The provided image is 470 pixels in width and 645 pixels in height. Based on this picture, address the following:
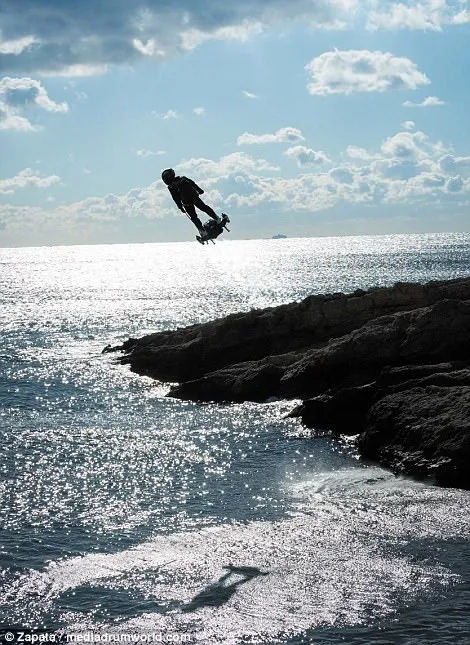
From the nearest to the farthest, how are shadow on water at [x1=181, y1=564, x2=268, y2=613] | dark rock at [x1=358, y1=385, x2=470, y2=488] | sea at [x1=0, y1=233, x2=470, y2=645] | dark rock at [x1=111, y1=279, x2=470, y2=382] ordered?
1. sea at [x1=0, y1=233, x2=470, y2=645]
2. shadow on water at [x1=181, y1=564, x2=268, y2=613]
3. dark rock at [x1=358, y1=385, x2=470, y2=488]
4. dark rock at [x1=111, y1=279, x2=470, y2=382]

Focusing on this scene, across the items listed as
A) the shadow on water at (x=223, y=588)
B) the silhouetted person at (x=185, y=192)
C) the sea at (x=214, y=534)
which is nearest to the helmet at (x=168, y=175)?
the silhouetted person at (x=185, y=192)

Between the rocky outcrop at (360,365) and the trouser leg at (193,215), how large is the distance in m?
9.55

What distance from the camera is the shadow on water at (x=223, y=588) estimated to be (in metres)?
17.9

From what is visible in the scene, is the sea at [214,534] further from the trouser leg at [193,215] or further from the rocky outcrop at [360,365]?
the trouser leg at [193,215]

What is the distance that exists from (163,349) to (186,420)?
567 inches

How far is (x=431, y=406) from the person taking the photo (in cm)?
2881

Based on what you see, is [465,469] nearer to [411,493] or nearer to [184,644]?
[411,493]

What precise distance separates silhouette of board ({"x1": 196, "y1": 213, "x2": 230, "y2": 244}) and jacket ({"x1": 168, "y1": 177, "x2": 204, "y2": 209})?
153 cm

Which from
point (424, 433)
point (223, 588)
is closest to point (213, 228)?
point (424, 433)

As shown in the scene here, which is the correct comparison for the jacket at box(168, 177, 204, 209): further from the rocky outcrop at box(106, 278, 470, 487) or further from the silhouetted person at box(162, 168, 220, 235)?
the rocky outcrop at box(106, 278, 470, 487)

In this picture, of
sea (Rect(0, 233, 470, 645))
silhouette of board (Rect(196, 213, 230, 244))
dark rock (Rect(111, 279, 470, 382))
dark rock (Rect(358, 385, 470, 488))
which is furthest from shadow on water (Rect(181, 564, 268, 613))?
dark rock (Rect(111, 279, 470, 382))

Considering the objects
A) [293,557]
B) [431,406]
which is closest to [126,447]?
[431,406]

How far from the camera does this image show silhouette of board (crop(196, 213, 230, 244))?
2862cm

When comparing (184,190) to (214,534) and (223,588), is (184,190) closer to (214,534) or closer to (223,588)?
(214,534)
